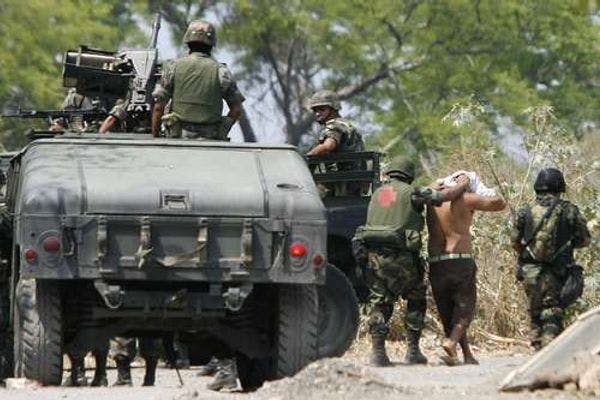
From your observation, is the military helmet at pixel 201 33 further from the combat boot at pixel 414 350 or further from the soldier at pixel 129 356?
the combat boot at pixel 414 350

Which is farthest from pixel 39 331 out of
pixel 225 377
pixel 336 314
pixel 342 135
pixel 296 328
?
pixel 342 135

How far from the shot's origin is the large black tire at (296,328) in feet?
50.1

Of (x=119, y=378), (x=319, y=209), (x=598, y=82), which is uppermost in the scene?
(x=598, y=82)

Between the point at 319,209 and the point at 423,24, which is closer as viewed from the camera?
the point at 319,209

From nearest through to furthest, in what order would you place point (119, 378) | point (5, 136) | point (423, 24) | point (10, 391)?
1. point (10, 391)
2. point (119, 378)
3. point (5, 136)
4. point (423, 24)

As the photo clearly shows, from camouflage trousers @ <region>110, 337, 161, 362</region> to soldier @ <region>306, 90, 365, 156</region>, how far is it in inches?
71.6

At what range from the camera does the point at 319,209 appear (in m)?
15.1

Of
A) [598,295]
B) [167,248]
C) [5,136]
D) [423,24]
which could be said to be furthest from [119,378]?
[423,24]

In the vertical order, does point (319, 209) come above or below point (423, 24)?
below

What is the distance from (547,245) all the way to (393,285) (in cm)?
130

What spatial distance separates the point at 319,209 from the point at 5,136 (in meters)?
25.2

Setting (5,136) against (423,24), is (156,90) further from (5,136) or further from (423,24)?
(423,24)

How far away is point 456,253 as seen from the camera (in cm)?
1800

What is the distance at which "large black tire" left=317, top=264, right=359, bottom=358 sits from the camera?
1708 cm
